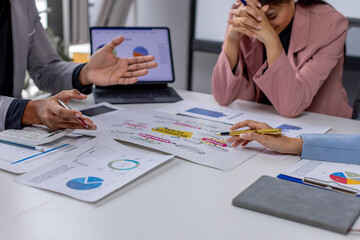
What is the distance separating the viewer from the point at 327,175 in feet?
3.42

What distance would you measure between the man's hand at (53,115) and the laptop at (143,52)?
19.0 inches

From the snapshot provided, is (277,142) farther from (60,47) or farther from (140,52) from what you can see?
(60,47)

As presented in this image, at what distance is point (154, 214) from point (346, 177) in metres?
0.49

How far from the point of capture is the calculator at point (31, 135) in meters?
1.15

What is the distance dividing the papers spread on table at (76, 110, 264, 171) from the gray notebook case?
0.17 meters

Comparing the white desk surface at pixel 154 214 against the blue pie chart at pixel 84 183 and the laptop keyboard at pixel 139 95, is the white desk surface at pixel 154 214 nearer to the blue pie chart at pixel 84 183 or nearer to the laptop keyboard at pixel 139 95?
the blue pie chart at pixel 84 183

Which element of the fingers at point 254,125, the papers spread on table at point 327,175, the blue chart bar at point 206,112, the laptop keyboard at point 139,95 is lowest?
the papers spread on table at point 327,175

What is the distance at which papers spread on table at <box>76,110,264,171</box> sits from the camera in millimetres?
1142

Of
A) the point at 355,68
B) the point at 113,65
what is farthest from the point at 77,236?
the point at 355,68

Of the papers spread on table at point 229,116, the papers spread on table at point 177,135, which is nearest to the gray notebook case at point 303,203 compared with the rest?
the papers spread on table at point 177,135

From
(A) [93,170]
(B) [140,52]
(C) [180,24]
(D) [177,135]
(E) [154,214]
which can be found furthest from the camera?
(C) [180,24]

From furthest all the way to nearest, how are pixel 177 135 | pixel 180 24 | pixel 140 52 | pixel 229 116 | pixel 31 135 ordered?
pixel 180 24 < pixel 140 52 < pixel 229 116 < pixel 177 135 < pixel 31 135

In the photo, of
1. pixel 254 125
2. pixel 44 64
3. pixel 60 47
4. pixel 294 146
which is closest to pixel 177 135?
pixel 254 125

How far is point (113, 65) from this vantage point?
1.55 m
